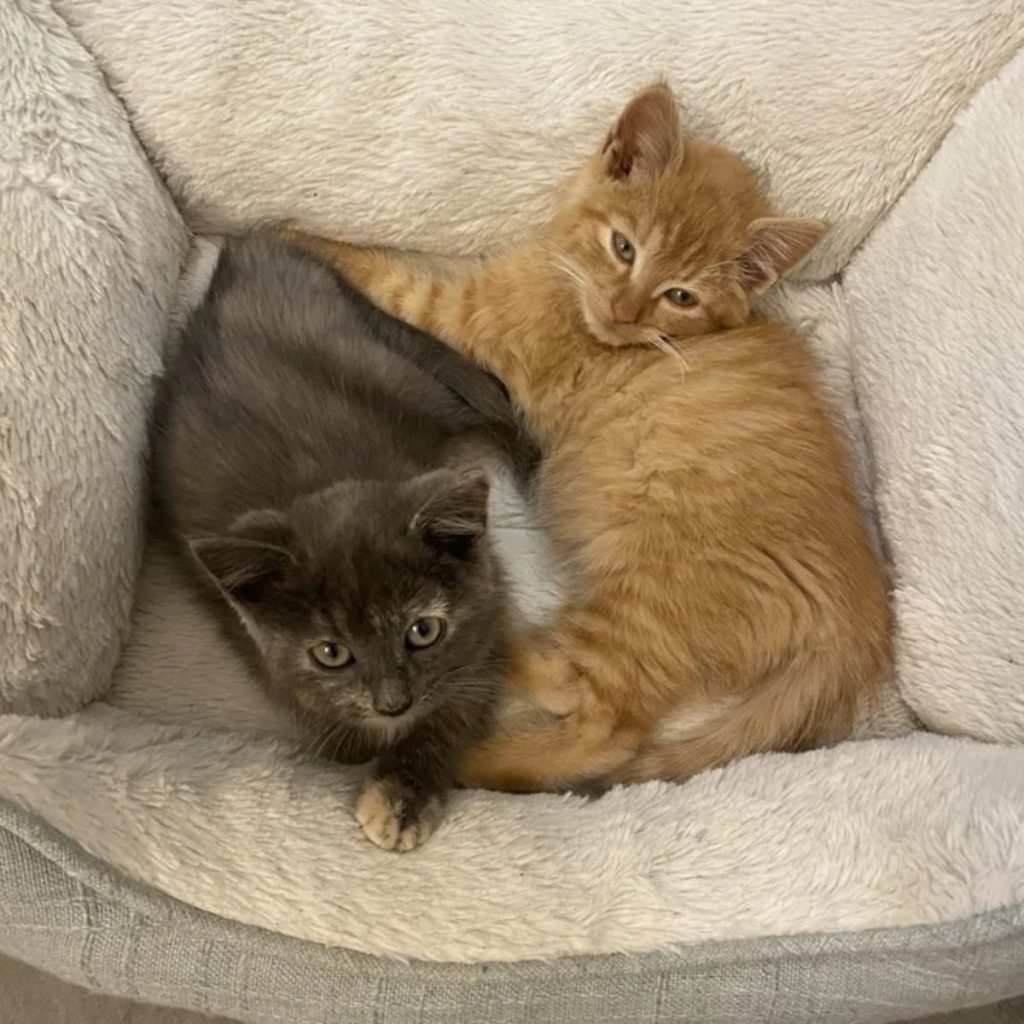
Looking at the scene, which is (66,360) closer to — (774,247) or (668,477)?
(668,477)


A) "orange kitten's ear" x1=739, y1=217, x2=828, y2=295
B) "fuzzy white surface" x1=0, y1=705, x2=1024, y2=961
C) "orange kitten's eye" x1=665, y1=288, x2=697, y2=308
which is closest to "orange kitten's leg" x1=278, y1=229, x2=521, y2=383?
"orange kitten's eye" x1=665, y1=288, x2=697, y2=308

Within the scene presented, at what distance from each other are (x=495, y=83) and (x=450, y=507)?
2.86ft

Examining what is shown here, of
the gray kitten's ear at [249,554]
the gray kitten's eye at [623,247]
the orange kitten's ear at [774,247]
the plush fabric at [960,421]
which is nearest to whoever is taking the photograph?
the gray kitten's ear at [249,554]

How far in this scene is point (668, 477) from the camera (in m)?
1.47

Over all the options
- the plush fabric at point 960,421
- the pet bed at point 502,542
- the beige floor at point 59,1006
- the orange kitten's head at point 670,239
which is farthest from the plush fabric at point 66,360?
the plush fabric at point 960,421

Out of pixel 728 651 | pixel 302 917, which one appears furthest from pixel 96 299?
pixel 728 651

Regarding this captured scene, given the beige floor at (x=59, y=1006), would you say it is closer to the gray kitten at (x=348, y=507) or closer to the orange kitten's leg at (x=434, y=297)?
the gray kitten at (x=348, y=507)

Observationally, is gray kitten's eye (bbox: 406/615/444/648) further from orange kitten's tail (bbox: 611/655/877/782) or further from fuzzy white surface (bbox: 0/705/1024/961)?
orange kitten's tail (bbox: 611/655/877/782)

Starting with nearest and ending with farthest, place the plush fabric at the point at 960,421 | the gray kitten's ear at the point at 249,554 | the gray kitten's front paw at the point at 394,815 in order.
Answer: the gray kitten's ear at the point at 249,554 → the gray kitten's front paw at the point at 394,815 → the plush fabric at the point at 960,421

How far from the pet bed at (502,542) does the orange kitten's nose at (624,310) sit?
11.4 inches

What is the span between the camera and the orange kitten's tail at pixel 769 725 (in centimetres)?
140

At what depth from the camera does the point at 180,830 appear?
117cm

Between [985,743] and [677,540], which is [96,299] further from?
[985,743]

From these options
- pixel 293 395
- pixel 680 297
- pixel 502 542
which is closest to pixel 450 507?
pixel 293 395
